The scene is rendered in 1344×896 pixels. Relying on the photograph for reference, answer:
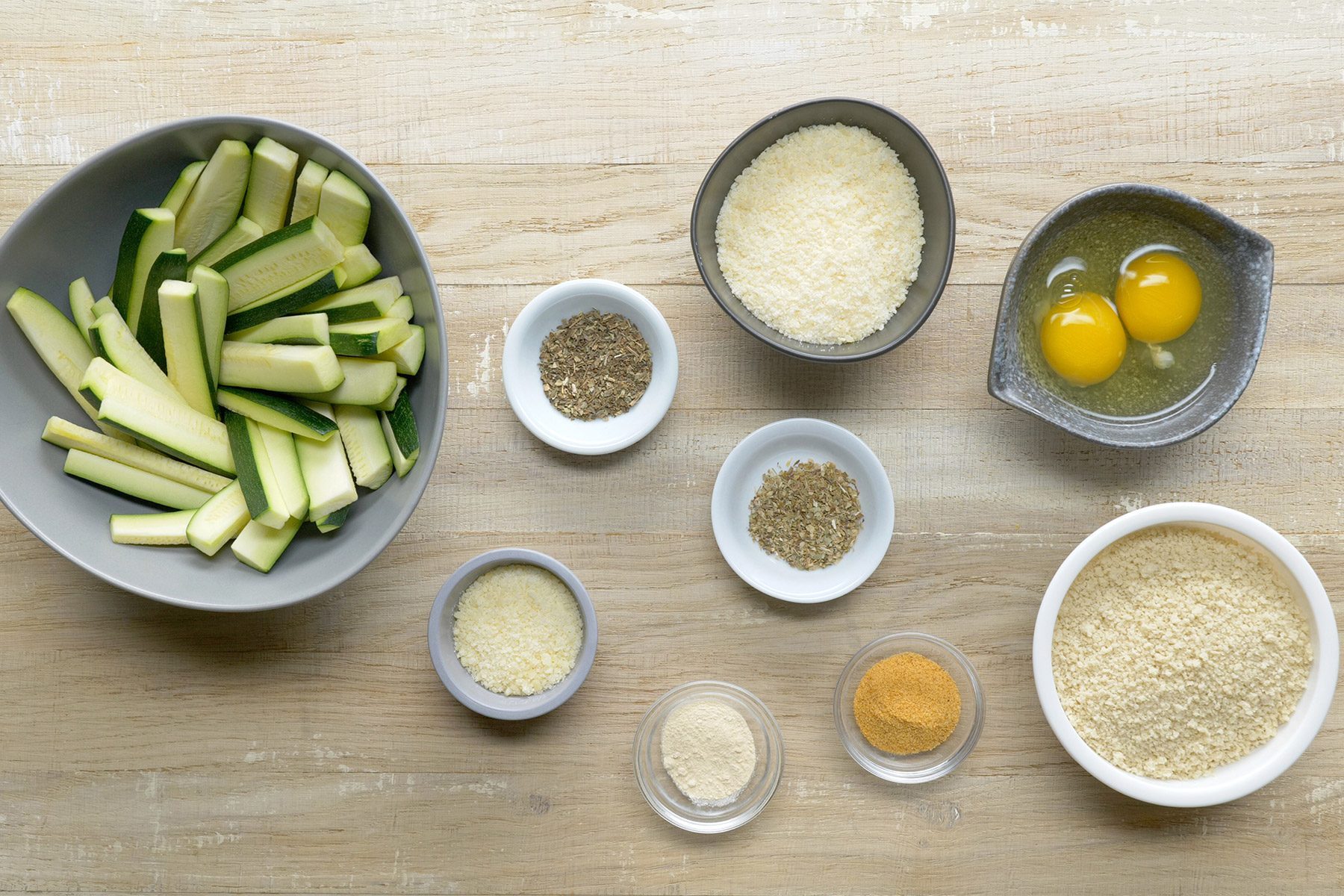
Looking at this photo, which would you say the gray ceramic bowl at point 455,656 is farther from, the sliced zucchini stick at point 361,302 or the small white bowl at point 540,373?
the sliced zucchini stick at point 361,302

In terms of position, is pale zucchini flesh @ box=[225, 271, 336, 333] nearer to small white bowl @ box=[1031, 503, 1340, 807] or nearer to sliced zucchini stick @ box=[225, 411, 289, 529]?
sliced zucchini stick @ box=[225, 411, 289, 529]

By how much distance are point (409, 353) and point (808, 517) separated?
0.89 metres

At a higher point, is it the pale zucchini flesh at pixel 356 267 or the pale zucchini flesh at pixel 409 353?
the pale zucchini flesh at pixel 356 267

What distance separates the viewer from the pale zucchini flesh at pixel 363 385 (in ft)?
5.05

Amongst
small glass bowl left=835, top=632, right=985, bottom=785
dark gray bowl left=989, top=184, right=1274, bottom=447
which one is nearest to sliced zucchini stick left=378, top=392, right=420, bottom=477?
small glass bowl left=835, top=632, right=985, bottom=785

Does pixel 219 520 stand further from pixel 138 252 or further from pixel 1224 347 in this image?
pixel 1224 347

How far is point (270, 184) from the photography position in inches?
60.2

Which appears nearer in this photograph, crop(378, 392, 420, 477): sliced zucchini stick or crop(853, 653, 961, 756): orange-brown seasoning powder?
crop(378, 392, 420, 477): sliced zucchini stick

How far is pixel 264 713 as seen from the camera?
6.02 feet

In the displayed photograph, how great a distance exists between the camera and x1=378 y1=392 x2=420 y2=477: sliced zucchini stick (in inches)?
62.1

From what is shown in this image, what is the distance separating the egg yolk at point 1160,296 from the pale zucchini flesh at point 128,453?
187cm

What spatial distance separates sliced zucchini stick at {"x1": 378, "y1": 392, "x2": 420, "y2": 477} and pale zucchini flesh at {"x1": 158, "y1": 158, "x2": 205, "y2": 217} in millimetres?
528

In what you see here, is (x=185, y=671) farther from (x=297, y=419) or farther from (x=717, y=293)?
(x=717, y=293)

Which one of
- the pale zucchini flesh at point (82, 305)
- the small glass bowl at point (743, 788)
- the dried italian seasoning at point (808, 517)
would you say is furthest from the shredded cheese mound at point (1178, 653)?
the pale zucchini flesh at point (82, 305)
